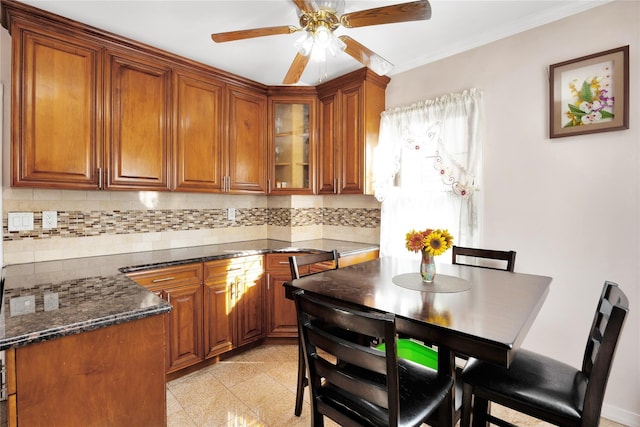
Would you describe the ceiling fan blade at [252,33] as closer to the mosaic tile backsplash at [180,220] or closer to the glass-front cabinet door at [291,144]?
the glass-front cabinet door at [291,144]

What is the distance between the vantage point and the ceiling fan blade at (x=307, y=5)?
1556 mm

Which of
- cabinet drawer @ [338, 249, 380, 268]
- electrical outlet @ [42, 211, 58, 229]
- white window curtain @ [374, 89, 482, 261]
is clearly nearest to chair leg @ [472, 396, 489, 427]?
white window curtain @ [374, 89, 482, 261]

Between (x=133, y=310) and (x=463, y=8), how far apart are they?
7.90 feet

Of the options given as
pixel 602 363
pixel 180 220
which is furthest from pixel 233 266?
pixel 602 363

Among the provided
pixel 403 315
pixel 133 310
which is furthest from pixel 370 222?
pixel 133 310

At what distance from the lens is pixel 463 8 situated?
2.00 meters

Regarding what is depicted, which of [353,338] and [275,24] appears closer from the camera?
[353,338]

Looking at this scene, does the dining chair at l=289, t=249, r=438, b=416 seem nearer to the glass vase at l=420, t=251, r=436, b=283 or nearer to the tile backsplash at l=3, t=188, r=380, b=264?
the glass vase at l=420, t=251, r=436, b=283

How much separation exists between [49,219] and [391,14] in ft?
8.17

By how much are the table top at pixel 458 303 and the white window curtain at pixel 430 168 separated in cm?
62

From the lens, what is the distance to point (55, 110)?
198 centimetres

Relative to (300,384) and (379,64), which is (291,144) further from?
(300,384)

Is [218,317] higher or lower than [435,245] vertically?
lower

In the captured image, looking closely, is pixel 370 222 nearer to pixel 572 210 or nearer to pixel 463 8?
pixel 572 210
